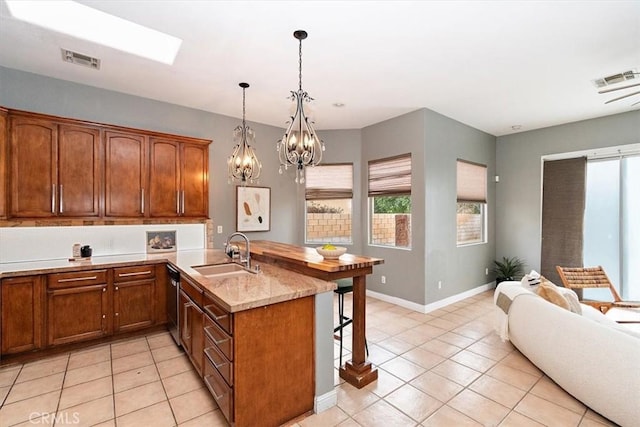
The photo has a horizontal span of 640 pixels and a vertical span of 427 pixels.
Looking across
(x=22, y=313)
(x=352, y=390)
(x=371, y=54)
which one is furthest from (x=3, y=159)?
(x=352, y=390)

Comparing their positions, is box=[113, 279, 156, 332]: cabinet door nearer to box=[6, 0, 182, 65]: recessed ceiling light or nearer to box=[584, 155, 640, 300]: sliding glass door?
box=[6, 0, 182, 65]: recessed ceiling light

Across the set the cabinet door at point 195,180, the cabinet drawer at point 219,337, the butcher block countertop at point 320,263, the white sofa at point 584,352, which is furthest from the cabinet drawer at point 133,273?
the white sofa at point 584,352

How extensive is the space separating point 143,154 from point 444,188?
4.27 metres

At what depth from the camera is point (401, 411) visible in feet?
7.16

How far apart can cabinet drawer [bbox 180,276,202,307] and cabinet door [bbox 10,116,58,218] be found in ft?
5.60

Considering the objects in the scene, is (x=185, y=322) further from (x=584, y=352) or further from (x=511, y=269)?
(x=511, y=269)

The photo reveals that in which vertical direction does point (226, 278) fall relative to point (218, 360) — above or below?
above

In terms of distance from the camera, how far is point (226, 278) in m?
2.47

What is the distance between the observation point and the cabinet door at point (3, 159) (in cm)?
284

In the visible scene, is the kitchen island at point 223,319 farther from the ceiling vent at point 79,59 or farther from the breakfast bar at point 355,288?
the ceiling vent at point 79,59

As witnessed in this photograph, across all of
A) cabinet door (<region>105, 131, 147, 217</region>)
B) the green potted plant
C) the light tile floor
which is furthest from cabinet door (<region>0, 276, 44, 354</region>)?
the green potted plant

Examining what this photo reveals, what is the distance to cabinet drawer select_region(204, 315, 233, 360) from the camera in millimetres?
1831

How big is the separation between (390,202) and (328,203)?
3.74ft

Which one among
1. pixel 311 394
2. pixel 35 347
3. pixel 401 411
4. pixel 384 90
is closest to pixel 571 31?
pixel 384 90
